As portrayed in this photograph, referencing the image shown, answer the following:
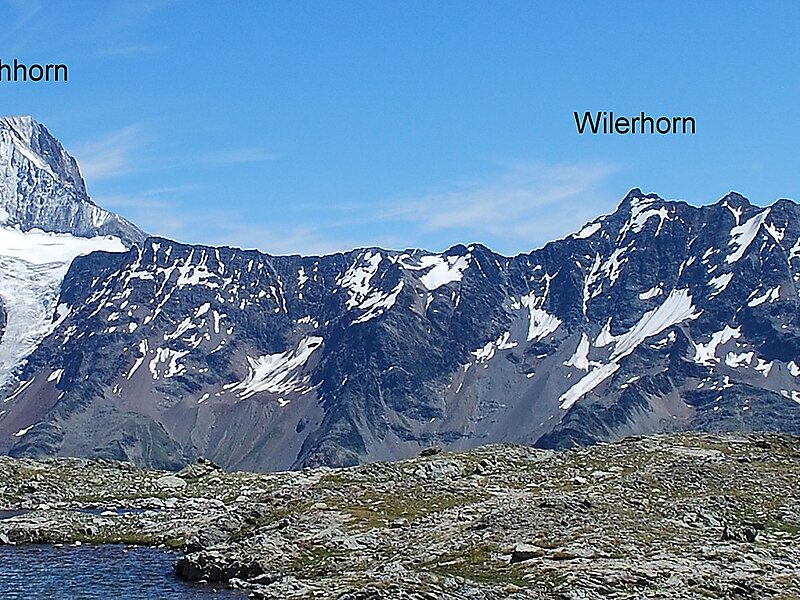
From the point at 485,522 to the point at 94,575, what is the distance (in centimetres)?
2279

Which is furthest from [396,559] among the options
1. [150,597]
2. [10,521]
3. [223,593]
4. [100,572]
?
[10,521]

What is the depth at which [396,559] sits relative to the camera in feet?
192

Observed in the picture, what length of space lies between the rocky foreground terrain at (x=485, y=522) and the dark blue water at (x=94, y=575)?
1.64 meters

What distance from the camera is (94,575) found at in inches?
2402

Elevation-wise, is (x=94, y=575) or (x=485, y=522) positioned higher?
(x=485, y=522)

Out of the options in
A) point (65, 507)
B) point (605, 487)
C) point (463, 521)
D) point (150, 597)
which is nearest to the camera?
point (150, 597)

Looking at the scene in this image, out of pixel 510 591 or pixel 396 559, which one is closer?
pixel 510 591

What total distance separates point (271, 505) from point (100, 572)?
22.3 meters

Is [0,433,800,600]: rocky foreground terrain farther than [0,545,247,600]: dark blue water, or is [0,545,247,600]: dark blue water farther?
[0,545,247,600]: dark blue water

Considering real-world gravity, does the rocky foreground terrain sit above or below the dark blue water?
above

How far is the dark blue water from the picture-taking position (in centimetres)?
5503

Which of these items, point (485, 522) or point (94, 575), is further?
point (485, 522)

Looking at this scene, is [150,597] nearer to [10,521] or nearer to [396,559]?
[396,559]

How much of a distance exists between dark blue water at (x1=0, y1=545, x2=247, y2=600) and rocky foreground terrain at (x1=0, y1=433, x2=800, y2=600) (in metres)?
1.64
